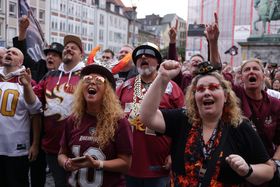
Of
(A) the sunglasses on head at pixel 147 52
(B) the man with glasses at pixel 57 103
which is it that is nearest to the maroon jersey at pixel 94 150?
(B) the man with glasses at pixel 57 103

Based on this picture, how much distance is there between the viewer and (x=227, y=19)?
3828cm

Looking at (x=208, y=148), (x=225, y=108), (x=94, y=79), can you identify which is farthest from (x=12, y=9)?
(x=208, y=148)

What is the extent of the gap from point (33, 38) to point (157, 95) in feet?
10.6

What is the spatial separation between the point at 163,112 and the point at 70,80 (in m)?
1.70

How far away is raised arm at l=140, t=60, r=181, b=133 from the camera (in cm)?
274

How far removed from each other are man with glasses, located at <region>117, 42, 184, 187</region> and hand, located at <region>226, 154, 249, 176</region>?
158 centimetres

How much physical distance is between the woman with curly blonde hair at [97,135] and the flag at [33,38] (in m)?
2.37

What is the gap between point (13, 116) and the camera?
13.9ft

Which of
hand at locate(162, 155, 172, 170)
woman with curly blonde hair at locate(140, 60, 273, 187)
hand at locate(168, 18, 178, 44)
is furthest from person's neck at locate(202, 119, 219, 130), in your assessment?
hand at locate(168, 18, 178, 44)

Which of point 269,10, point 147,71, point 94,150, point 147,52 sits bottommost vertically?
point 94,150

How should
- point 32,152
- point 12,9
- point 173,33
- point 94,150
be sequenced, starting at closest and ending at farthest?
1. point 94,150
2. point 32,152
3. point 173,33
4. point 12,9

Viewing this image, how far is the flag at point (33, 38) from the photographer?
5.36 meters

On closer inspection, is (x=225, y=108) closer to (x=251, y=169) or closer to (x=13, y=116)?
(x=251, y=169)

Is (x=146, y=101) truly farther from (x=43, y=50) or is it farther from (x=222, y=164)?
(x=43, y=50)
